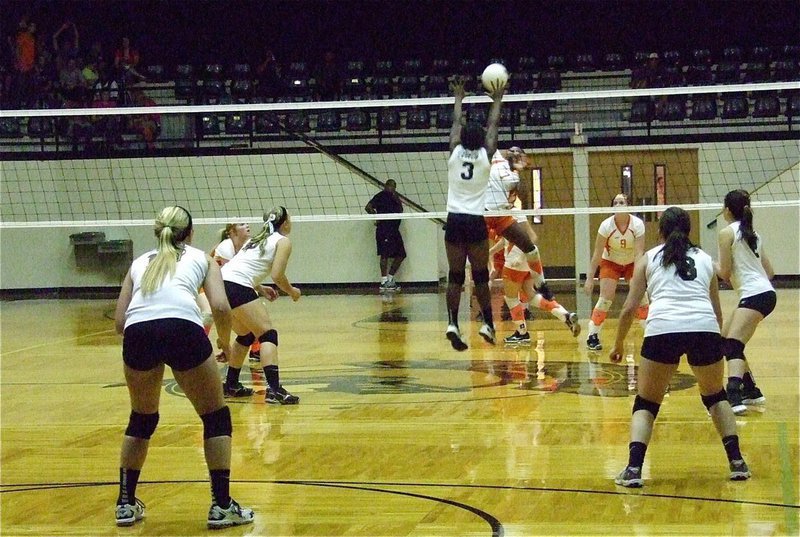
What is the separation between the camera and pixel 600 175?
2423 cm

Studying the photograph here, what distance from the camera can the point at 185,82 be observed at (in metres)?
24.7

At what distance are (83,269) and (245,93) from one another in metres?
5.38

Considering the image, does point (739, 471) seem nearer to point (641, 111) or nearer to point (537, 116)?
point (537, 116)

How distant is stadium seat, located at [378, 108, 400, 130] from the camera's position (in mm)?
23484

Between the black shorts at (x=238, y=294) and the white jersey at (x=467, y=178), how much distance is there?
7.37ft

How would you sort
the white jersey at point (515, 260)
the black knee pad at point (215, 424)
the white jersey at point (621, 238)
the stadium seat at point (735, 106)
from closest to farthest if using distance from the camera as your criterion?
the black knee pad at point (215, 424) < the white jersey at point (621, 238) < the white jersey at point (515, 260) < the stadium seat at point (735, 106)

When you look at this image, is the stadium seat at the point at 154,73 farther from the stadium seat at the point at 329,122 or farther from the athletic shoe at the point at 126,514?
the athletic shoe at the point at 126,514

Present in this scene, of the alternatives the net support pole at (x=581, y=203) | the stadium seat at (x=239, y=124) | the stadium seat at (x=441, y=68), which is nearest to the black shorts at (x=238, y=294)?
the net support pole at (x=581, y=203)

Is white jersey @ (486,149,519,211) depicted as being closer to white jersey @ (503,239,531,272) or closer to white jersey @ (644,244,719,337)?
white jersey @ (503,239,531,272)

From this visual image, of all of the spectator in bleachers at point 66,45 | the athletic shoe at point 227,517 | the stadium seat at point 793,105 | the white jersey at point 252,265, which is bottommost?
the athletic shoe at point 227,517

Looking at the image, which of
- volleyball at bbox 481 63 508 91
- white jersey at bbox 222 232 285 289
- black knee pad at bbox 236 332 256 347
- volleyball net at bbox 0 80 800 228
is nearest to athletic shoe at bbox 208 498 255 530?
volleyball at bbox 481 63 508 91

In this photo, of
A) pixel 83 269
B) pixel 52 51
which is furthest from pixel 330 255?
pixel 52 51

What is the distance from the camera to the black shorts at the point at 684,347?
6473 mm

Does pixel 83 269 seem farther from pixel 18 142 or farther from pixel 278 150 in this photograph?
pixel 278 150
